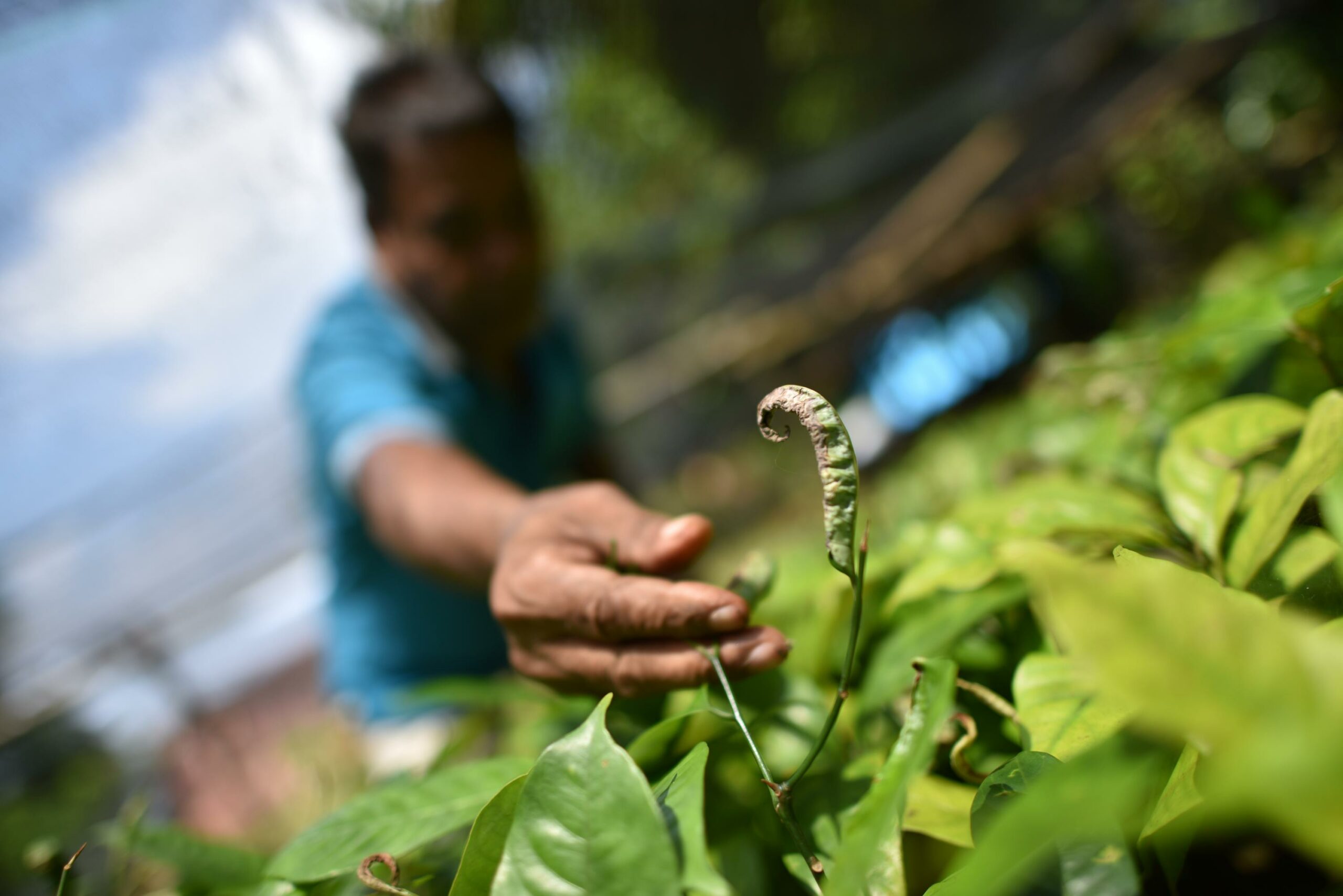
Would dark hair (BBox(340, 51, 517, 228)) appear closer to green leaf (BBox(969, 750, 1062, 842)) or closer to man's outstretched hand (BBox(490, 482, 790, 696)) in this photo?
man's outstretched hand (BBox(490, 482, 790, 696))

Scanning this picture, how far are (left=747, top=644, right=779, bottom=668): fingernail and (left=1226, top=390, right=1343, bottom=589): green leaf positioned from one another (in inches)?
7.7

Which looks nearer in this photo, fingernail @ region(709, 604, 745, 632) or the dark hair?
fingernail @ region(709, 604, 745, 632)

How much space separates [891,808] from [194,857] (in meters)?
0.36

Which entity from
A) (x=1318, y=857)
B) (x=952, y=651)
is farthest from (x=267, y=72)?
(x=1318, y=857)

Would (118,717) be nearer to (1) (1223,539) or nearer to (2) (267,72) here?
(2) (267,72)

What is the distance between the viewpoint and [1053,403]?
95cm

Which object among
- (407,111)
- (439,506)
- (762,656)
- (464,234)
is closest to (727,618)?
(762,656)

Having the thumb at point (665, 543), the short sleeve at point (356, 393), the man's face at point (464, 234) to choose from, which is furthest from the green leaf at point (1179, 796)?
the man's face at point (464, 234)

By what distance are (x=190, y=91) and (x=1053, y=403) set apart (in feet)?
7.56

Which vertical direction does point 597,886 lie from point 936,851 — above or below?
above

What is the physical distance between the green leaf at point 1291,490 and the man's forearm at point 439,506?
439mm

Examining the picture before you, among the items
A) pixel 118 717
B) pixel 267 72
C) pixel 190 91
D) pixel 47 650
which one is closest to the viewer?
pixel 190 91

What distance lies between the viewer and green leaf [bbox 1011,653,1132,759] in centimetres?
28

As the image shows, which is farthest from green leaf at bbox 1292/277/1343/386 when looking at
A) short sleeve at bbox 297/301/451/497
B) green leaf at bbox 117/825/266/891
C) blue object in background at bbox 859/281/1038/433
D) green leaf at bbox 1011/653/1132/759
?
blue object in background at bbox 859/281/1038/433
